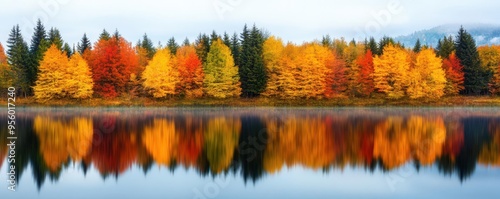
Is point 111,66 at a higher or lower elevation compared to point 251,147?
higher

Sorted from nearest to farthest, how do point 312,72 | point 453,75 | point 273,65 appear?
1. point 312,72
2. point 453,75
3. point 273,65

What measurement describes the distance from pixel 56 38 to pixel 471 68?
2429 inches

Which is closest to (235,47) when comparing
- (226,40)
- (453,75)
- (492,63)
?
(226,40)

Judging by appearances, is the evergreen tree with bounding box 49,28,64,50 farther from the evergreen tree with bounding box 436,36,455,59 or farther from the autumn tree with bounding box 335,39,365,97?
the evergreen tree with bounding box 436,36,455,59

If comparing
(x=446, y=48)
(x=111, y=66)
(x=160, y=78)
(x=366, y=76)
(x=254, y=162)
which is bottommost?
(x=254, y=162)

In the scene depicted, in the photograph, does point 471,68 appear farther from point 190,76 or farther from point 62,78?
point 62,78

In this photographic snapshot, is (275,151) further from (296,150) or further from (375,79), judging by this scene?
(375,79)

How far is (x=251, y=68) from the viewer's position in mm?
78812

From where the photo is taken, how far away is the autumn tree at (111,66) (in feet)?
252

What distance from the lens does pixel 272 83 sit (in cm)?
7656

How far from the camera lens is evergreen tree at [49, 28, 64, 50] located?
83125mm

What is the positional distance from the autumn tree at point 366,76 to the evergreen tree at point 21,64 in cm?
4654

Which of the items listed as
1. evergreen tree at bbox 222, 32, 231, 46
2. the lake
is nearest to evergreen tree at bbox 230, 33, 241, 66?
evergreen tree at bbox 222, 32, 231, 46

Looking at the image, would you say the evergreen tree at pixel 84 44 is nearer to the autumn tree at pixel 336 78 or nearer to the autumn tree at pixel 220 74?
the autumn tree at pixel 220 74
